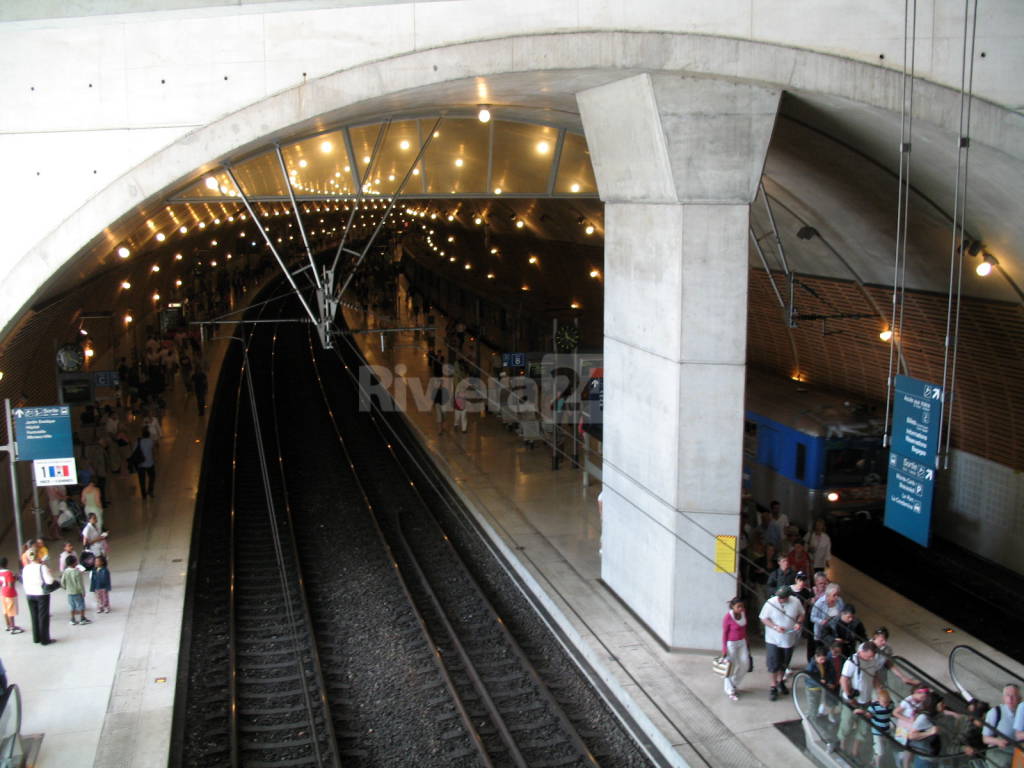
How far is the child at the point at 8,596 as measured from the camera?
534 inches

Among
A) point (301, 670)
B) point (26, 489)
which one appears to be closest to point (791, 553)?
point (301, 670)

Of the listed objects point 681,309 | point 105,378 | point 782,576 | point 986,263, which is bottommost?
point 782,576

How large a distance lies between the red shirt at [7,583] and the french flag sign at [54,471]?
1.90 metres

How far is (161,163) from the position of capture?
12703mm

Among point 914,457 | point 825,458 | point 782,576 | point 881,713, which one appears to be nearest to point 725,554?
point 782,576

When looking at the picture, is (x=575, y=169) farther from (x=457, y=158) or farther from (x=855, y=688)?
(x=855, y=688)

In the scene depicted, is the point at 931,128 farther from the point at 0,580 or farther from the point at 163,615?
the point at 0,580

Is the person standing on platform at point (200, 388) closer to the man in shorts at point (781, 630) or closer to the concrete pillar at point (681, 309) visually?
the concrete pillar at point (681, 309)

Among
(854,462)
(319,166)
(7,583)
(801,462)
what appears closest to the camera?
(7,583)

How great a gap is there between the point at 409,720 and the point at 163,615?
4680mm

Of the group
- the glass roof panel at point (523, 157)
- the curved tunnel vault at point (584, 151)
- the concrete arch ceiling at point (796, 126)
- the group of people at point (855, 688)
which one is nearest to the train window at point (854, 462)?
the curved tunnel vault at point (584, 151)

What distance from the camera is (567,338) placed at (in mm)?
26891

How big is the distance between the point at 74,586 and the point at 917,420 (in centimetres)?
1064

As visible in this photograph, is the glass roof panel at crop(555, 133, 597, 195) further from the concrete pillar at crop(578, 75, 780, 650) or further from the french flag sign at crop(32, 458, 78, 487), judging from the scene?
the french flag sign at crop(32, 458, 78, 487)
